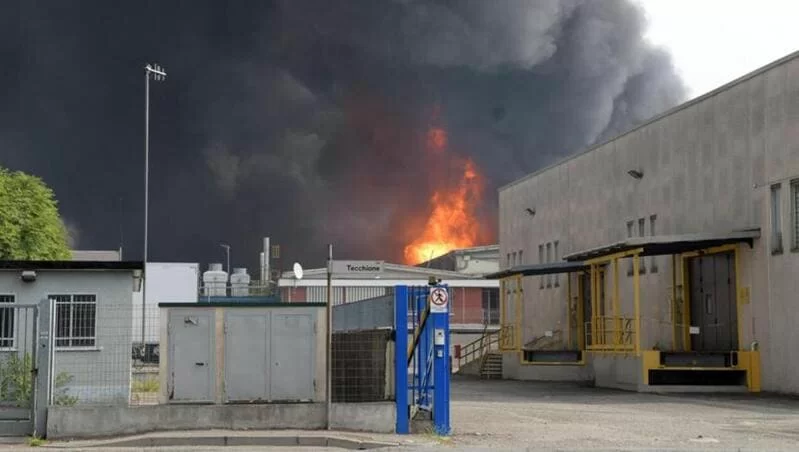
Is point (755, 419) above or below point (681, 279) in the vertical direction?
below

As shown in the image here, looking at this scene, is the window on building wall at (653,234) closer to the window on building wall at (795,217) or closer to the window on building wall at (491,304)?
the window on building wall at (795,217)

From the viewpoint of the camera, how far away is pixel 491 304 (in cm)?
7850

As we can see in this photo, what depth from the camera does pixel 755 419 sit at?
2227cm

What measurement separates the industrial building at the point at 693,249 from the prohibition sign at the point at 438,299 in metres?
13.8

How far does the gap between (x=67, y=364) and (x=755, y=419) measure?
510 inches

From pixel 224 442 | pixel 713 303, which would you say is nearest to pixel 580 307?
pixel 713 303

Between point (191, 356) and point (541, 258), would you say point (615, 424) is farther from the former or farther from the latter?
point (541, 258)

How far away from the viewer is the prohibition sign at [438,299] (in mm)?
18938

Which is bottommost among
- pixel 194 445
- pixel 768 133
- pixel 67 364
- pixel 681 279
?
pixel 194 445

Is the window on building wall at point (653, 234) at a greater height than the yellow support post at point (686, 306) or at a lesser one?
greater

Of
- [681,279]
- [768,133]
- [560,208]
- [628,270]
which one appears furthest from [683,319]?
[560,208]

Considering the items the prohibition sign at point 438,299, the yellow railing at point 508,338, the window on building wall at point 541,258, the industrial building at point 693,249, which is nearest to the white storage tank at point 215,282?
the yellow railing at point 508,338

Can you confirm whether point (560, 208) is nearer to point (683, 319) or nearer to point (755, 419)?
point (683, 319)

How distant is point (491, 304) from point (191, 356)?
59849 millimetres
